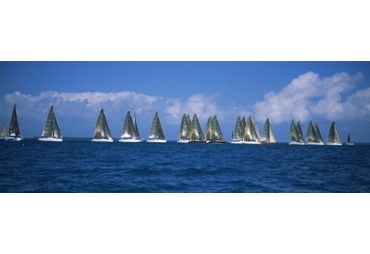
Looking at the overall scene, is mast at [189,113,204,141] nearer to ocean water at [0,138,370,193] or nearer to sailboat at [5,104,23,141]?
ocean water at [0,138,370,193]

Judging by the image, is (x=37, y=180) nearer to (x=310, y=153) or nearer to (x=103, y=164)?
(x=103, y=164)

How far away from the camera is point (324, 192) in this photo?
827 centimetres

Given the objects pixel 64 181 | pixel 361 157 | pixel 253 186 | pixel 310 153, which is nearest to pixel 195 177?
pixel 253 186

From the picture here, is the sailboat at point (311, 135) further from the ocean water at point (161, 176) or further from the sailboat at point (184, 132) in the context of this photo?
the sailboat at point (184, 132)

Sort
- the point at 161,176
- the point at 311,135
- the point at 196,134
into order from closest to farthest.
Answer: the point at 161,176 < the point at 311,135 < the point at 196,134

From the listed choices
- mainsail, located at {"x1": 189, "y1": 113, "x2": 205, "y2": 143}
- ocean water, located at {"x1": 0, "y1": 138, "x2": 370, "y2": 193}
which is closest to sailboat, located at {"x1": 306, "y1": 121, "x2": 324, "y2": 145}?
ocean water, located at {"x1": 0, "y1": 138, "x2": 370, "y2": 193}

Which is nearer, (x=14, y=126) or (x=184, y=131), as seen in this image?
(x=14, y=126)

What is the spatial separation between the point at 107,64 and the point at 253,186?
509 centimetres

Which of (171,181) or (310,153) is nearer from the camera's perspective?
(171,181)

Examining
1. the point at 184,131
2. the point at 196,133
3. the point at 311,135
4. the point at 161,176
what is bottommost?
the point at 161,176

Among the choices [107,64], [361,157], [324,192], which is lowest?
[324,192]

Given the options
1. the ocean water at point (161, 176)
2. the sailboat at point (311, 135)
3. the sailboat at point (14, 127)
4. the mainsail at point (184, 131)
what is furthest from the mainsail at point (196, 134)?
the sailboat at point (14, 127)

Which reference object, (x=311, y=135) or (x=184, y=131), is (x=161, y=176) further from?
(x=184, y=131)

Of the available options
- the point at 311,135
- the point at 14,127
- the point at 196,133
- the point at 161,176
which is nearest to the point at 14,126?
the point at 14,127
